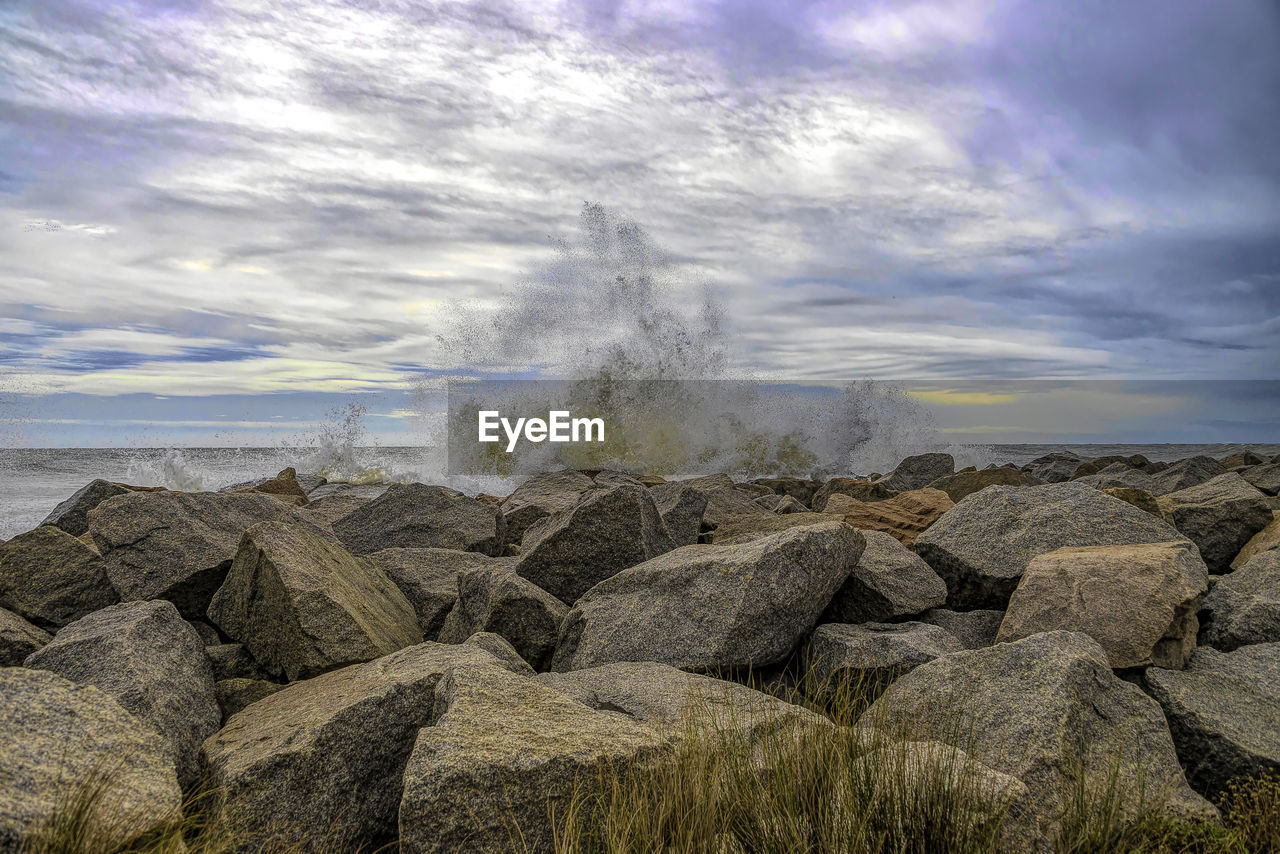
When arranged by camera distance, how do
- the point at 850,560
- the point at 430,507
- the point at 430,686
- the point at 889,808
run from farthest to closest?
the point at 430,507, the point at 850,560, the point at 430,686, the point at 889,808

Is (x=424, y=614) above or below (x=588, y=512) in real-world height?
below

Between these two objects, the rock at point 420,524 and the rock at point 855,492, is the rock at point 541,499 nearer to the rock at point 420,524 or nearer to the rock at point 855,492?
the rock at point 420,524

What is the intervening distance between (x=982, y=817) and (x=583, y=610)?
256cm

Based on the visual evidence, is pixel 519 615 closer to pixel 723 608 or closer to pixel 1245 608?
pixel 723 608

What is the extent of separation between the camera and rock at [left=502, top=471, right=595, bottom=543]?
8031 millimetres

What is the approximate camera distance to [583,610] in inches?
179

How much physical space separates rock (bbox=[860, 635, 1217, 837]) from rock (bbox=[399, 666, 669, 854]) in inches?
34.9

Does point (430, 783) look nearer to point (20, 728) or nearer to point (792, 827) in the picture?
point (792, 827)

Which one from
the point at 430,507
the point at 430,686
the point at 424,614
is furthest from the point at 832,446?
the point at 430,686

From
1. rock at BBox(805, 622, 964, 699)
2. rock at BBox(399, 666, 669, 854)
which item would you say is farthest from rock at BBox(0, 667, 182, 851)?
rock at BBox(805, 622, 964, 699)

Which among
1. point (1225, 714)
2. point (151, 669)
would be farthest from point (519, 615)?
point (1225, 714)

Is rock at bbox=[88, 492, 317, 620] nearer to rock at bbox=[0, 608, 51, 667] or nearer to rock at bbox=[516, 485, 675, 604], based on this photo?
rock at bbox=[0, 608, 51, 667]

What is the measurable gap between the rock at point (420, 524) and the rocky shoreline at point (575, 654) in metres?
0.97

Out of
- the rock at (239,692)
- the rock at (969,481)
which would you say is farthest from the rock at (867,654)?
the rock at (969,481)
